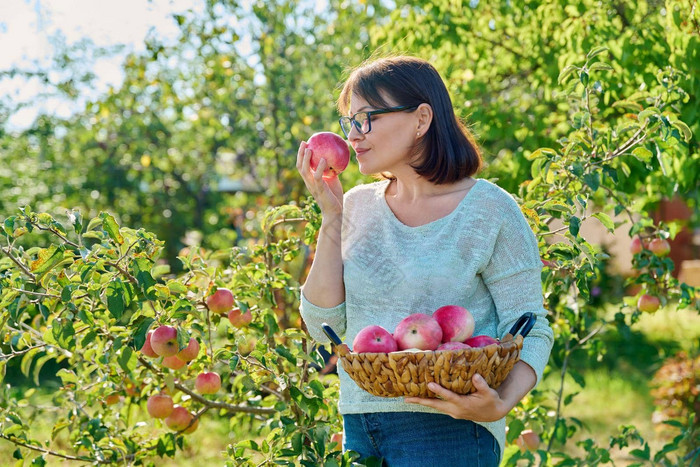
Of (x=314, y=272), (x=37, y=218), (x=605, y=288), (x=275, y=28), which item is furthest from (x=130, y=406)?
(x=605, y=288)

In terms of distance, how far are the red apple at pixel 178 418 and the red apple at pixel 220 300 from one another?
18.0 inches

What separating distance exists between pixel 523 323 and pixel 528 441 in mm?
1382

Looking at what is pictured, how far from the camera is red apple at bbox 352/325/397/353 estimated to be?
1.51m

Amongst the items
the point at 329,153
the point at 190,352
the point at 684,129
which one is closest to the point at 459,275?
the point at 329,153

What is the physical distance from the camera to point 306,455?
1880 millimetres

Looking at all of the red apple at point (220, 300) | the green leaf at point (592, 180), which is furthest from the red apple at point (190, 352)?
the green leaf at point (592, 180)

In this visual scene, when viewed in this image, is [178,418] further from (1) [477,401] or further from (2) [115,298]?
(1) [477,401]

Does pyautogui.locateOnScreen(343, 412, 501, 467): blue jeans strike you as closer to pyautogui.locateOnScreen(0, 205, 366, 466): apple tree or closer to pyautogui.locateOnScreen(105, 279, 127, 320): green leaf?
pyautogui.locateOnScreen(0, 205, 366, 466): apple tree

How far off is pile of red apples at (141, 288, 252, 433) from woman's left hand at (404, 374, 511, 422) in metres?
0.79

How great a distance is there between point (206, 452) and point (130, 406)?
6.92ft

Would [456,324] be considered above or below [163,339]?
above

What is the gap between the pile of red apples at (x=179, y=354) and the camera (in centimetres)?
204

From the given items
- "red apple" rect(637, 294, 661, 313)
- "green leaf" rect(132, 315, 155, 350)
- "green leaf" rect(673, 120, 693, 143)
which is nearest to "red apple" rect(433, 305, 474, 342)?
"green leaf" rect(132, 315, 155, 350)

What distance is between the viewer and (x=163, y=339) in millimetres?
2025
